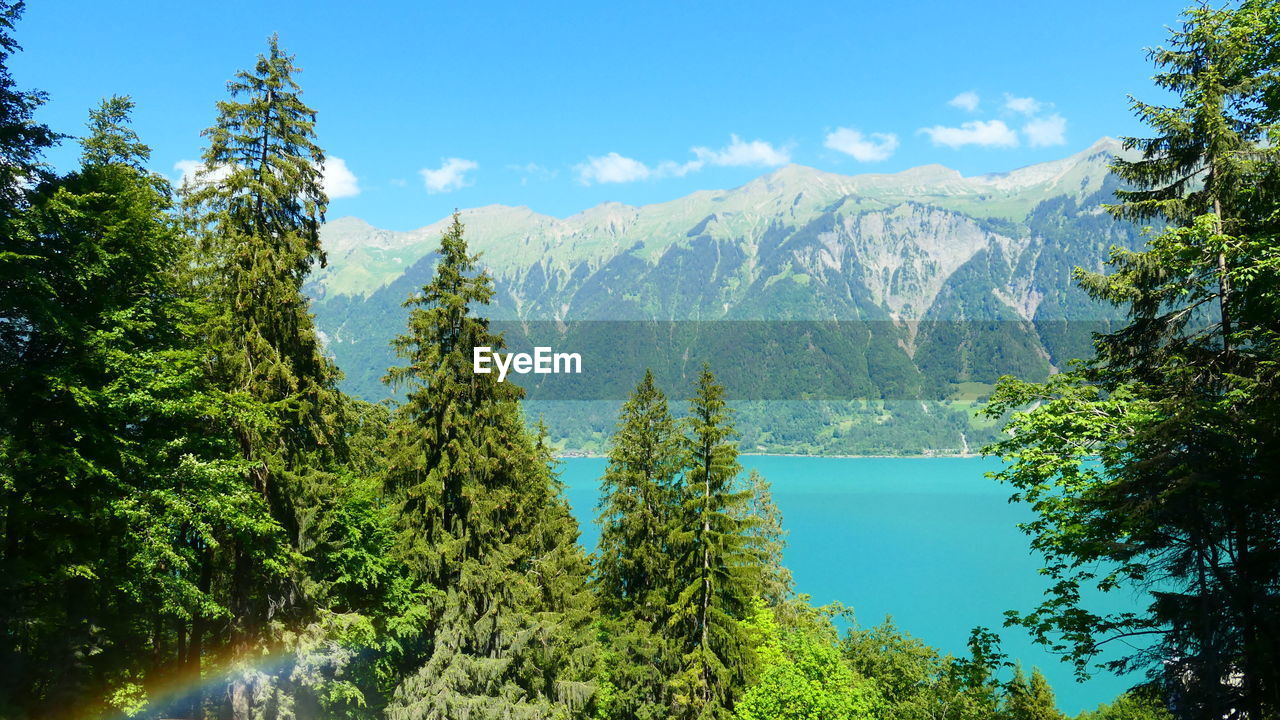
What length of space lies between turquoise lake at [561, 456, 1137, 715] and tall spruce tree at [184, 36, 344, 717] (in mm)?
13689

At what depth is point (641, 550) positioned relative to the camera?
58.3 ft

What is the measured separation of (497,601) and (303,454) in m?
4.92

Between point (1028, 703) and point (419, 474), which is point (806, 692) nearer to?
point (419, 474)

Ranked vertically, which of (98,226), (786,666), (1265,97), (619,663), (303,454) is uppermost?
(1265,97)

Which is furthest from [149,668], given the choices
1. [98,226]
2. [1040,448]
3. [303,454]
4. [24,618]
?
[1040,448]

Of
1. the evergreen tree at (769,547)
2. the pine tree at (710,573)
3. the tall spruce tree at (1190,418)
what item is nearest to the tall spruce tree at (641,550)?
the pine tree at (710,573)

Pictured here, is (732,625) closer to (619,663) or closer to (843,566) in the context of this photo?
(619,663)

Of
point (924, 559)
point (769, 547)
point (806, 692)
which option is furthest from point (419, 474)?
point (924, 559)

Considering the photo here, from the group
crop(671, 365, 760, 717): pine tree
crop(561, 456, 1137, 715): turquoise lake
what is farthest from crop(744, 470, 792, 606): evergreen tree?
crop(561, 456, 1137, 715): turquoise lake

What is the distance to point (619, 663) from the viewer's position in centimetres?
1812

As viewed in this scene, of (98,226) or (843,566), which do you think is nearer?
(98,226)

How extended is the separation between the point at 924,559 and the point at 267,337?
87480mm

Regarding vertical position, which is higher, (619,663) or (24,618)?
(24,618)

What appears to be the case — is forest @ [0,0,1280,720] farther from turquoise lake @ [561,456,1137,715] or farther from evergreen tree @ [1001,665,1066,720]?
turquoise lake @ [561,456,1137,715]
